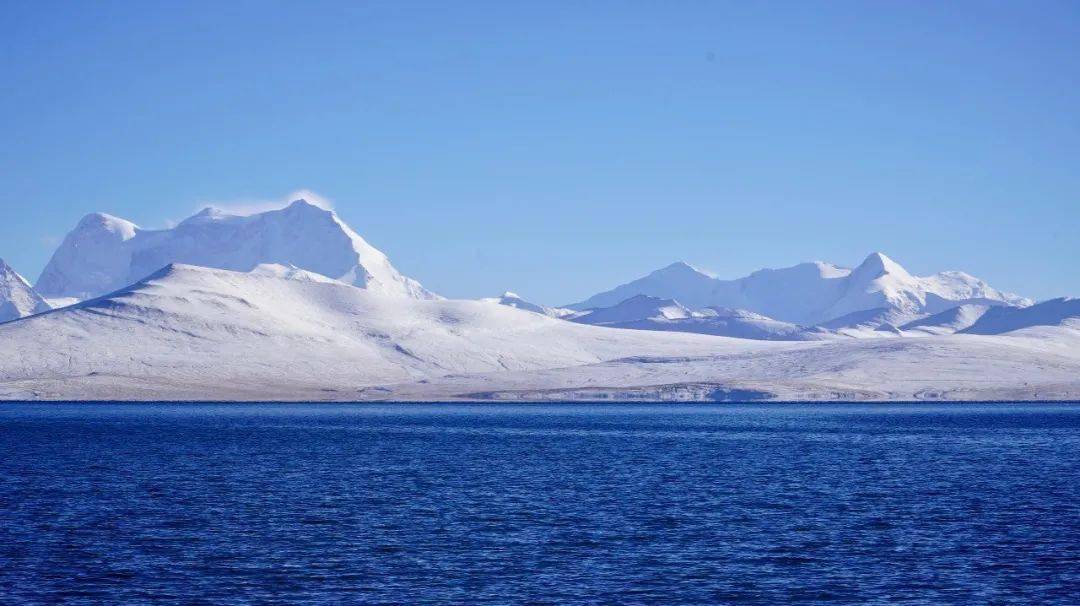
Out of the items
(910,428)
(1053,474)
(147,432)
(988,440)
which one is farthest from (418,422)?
(1053,474)

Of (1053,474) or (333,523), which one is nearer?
(333,523)

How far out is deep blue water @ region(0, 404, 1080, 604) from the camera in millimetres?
43125

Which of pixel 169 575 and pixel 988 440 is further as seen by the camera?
pixel 988 440

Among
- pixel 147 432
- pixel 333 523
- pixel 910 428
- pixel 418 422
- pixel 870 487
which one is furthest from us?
pixel 418 422

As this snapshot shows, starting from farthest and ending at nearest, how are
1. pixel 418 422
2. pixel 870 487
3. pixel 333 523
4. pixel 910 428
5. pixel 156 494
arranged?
pixel 418 422 < pixel 910 428 < pixel 870 487 < pixel 156 494 < pixel 333 523

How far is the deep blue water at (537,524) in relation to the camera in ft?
141

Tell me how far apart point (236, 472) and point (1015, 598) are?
53.5 metres

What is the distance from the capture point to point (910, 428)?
504ft

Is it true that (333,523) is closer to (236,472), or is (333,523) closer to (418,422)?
(236,472)

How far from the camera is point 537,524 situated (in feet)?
188

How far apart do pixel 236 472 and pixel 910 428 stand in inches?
3659

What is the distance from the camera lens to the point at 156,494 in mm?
69125

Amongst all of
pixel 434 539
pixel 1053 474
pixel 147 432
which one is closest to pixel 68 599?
pixel 434 539

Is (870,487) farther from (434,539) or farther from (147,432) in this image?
(147,432)
